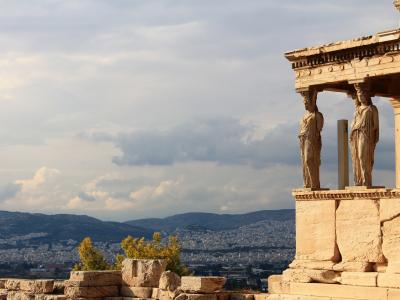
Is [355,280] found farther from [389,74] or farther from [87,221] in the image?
[87,221]

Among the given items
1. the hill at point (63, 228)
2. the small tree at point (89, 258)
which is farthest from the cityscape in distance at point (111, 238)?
the small tree at point (89, 258)

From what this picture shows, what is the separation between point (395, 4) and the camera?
17609 millimetres

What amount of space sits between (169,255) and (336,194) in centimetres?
2992

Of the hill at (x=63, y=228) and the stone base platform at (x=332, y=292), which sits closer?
the stone base platform at (x=332, y=292)

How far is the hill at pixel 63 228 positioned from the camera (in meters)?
154

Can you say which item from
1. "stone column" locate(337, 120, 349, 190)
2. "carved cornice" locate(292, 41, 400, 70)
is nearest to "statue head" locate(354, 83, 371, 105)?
"carved cornice" locate(292, 41, 400, 70)

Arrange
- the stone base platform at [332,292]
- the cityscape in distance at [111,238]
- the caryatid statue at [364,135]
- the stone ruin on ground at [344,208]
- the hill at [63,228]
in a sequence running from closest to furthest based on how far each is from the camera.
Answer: the stone base platform at [332,292]
the stone ruin on ground at [344,208]
the caryatid statue at [364,135]
the cityscape in distance at [111,238]
the hill at [63,228]

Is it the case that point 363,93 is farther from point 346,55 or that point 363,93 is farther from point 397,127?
point 397,127

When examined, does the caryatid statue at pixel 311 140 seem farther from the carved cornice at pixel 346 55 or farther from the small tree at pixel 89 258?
the small tree at pixel 89 258

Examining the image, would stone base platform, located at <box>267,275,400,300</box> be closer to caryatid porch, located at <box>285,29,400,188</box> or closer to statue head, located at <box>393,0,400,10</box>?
caryatid porch, located at <box>285,29,400,188</box>

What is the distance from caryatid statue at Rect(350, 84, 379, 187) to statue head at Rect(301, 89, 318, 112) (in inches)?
38.3

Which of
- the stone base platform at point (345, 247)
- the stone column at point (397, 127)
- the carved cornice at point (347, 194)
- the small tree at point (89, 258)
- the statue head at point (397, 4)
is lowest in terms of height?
the stone base platform at point (345, 247)

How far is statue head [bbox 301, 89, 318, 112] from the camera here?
56.3 feet

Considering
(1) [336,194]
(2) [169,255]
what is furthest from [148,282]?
(2) [169,255]
